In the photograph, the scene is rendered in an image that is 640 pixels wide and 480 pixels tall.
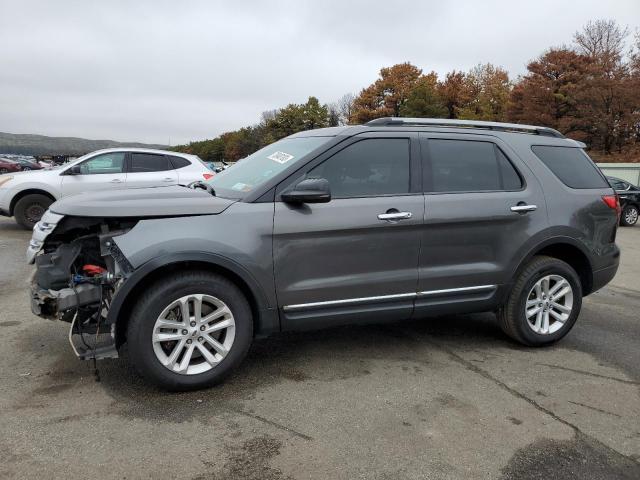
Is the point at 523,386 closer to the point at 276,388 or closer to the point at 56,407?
the point at 276,388

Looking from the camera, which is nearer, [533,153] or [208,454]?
[208,454]

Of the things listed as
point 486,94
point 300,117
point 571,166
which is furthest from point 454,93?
point 571,166

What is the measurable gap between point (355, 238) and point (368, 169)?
1.87ft

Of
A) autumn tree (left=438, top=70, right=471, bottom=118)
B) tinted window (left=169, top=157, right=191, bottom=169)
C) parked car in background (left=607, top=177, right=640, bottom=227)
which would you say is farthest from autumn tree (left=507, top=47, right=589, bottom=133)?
tinted window (left=169, top=157, right=191, bottom=169)

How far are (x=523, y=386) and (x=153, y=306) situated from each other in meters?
2.62

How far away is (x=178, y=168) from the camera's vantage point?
418 inches

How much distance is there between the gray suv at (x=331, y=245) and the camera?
11.0 feet

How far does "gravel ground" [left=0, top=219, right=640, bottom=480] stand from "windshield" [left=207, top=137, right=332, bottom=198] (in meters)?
1.35

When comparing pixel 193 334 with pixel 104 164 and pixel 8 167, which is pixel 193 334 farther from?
pixel 8 167

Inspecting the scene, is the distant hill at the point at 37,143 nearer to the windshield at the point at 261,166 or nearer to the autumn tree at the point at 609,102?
the autumn tree at the point at 609,102

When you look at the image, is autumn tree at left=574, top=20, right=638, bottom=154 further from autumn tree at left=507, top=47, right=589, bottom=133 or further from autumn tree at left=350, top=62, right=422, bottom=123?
autumn tree at left=350, top=62, right=422, bottom=123

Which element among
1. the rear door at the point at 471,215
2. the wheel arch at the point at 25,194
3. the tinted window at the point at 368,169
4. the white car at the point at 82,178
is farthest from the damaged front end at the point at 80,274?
the wheel arch at the point at 25,194

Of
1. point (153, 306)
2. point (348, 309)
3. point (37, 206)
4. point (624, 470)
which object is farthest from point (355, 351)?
point (37, 206)

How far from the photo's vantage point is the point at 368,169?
12.9 ft
